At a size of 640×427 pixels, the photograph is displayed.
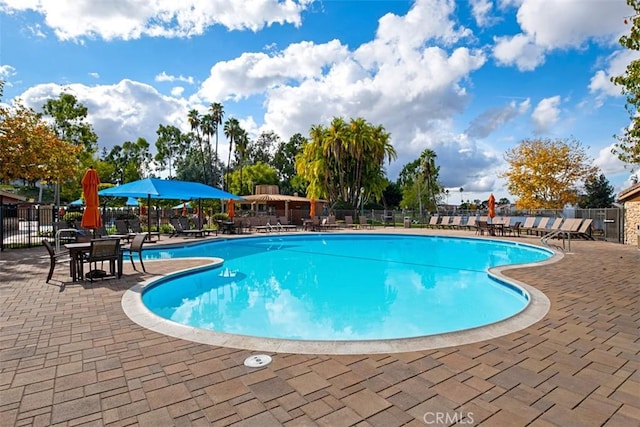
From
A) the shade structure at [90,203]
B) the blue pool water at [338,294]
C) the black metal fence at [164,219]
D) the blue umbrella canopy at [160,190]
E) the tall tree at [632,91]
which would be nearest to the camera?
the blue pool water at [338,294]

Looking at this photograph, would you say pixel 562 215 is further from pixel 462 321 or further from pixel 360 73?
pixel 462 321

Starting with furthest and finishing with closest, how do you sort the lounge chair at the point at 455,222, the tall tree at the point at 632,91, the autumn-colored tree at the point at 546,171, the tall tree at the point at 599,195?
1. the tall tree at the point at 599,195
2. the autumn-colored tree at the point at 546,171
3. the lounge chair at the point at 455,222
4. the tall tree at the point at 632,91

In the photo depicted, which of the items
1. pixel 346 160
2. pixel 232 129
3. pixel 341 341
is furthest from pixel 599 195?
pixel 341 341

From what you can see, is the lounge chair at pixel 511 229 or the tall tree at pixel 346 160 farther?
the tall tree at pixel 346 160

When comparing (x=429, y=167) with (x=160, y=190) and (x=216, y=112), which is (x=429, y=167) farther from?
(x=160, y=190)

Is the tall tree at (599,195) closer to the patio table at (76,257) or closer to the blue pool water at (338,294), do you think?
the blue pool water at (338,294)

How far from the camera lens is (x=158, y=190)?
563 inches

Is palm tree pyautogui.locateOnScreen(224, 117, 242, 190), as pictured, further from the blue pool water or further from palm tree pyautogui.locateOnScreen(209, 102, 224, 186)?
the blue pool water

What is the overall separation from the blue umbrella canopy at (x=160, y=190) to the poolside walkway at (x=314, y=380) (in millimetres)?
10083

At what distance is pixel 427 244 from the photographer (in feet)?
56.5

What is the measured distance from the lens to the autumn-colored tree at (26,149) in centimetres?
1352

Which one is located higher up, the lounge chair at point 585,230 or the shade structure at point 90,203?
the shade structure at point 90,203

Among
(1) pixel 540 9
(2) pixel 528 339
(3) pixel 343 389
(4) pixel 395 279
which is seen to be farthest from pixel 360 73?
(3) pixel 343 389

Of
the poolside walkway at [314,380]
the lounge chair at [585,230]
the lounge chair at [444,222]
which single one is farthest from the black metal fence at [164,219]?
the poolside walkway at [314,380]
